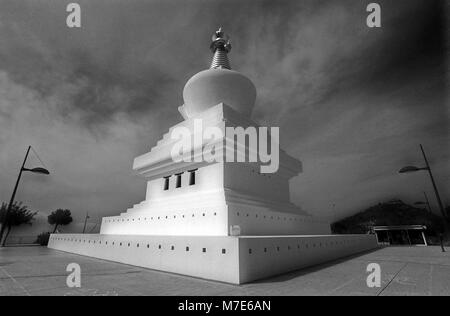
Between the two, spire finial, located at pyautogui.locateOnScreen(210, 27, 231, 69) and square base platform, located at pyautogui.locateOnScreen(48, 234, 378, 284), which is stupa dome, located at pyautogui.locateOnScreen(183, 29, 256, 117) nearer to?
spire finial, located at pyautogui.locateOnScreen(210, 27, 231, 69)

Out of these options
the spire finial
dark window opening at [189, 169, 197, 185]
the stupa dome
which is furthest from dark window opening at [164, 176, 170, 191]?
the spire finial

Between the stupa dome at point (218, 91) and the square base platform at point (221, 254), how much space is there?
349 inches

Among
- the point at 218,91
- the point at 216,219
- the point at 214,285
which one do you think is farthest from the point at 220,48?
the point at 214,285

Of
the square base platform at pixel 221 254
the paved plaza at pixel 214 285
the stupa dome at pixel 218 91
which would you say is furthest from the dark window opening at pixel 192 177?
the paved plaza at pixel 214 285

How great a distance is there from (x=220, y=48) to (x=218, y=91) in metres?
5.70

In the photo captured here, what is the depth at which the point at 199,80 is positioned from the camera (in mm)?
14609

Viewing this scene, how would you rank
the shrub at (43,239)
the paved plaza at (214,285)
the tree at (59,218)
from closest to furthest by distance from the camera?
the paved plaza at (214,285) < the shrub at (43,239) < the tree at (59,218)

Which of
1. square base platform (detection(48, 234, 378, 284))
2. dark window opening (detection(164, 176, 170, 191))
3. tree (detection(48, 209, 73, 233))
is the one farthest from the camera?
tree (detection(48, 209, 73, 233))

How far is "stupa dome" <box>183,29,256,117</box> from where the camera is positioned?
14.3 metres

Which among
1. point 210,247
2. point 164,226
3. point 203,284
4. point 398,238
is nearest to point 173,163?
point 164,226

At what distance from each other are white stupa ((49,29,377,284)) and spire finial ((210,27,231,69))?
78 millimetres

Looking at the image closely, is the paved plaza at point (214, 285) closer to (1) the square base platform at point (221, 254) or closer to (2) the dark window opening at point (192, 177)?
(1) the square base platform at point (221, 254)

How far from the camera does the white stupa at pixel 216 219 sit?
20.5 ft
